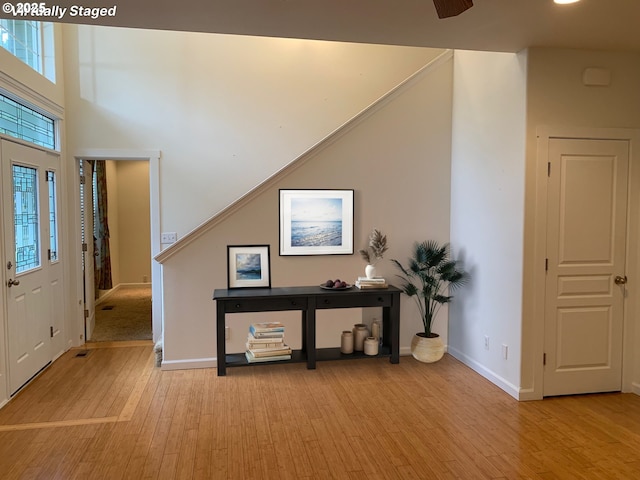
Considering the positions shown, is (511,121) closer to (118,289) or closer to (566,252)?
(566,252)

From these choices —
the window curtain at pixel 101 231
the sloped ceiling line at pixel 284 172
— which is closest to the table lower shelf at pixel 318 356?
the sloped ceiling line at pixel 284 172

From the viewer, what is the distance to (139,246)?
Result: 902cm

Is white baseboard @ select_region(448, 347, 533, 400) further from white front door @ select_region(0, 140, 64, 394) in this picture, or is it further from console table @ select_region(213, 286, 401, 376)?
white front door @ select_region(0, 140, 64, 394)

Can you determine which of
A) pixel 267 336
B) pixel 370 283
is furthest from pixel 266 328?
pixel 370 283

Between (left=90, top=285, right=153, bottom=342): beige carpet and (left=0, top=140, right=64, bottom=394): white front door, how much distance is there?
86 centimetres

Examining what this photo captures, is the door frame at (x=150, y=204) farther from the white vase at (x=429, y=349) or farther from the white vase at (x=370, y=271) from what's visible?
the white vase at (x=429, y=349)

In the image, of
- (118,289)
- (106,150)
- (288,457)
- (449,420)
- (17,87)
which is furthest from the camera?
(118,289)

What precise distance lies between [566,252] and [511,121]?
3.62 feet

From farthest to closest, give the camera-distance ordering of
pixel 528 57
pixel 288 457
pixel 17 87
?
pixel 17 87 → pixel 528 57 → pixel 288 457

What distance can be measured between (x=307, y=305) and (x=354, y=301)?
44 centimetres

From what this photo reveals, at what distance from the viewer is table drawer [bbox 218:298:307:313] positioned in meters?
4.15

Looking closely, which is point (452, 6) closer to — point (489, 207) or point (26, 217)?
point (489, 207)

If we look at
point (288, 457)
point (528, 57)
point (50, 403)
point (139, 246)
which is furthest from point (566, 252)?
point (139, 246)

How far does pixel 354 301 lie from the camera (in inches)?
173
